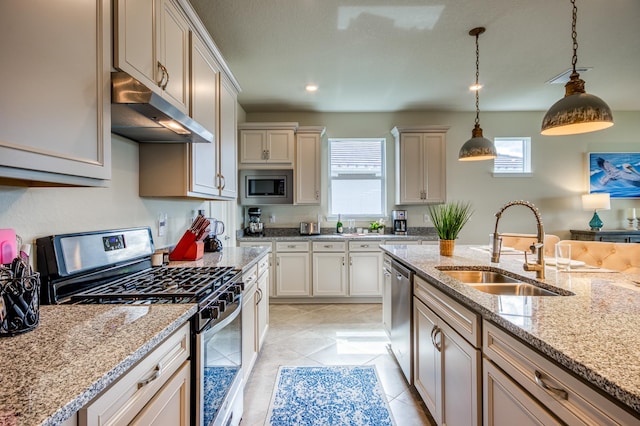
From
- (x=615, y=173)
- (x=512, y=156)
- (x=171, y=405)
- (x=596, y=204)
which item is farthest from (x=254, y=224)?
(x=615, y=173)

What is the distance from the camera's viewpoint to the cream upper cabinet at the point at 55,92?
794 mm

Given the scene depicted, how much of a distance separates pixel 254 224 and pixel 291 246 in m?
0.70

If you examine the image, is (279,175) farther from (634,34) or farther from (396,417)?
(634,34)

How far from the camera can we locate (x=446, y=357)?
148 centimetres

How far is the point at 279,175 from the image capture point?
4.22m

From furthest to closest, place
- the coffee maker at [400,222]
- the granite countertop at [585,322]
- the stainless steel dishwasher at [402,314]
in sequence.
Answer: the coffee maker at [400,222]
the stainless steel dishwasher at [402,314]
the granite countertop at [585,322]

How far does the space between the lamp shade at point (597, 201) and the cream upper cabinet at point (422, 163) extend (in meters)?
2.07

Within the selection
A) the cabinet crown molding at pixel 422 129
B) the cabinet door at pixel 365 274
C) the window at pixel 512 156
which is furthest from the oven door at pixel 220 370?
the window at pixel 512 156

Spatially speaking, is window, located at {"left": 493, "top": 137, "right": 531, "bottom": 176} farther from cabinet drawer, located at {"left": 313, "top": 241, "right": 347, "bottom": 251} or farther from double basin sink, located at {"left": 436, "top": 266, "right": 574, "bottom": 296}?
double basin sink, located at {"left": 436, "top": 266, "right": 574, "bottom": 296}

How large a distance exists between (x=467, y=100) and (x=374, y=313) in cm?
307

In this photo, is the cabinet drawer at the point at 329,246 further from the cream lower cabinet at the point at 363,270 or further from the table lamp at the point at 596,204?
the table lamp at the point at 596,204

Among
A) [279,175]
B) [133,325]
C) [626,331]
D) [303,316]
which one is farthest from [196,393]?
[279,175]

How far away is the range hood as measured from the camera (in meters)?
1.17

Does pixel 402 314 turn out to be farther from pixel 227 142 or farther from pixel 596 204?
pixel 596 204
